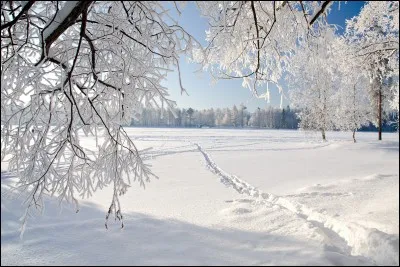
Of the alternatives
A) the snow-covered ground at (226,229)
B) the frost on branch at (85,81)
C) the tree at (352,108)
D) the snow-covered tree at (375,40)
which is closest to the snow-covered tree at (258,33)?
the frost on branch at (85,81)

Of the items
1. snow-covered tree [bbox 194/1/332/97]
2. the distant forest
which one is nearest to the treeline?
the distant forest

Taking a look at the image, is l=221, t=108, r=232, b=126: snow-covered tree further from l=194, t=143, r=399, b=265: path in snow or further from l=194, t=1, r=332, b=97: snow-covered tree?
l=194, t=1, r=332, b=97: snow-covered tree

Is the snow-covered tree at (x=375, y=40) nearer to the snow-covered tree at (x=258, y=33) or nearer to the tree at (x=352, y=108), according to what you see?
the snow-covered tree at (x=258, y=33)

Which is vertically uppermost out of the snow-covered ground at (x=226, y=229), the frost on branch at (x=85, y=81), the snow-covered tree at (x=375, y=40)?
the snow-covered tree at (x=375, y=40)

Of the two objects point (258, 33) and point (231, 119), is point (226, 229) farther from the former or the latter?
point (231, 119)

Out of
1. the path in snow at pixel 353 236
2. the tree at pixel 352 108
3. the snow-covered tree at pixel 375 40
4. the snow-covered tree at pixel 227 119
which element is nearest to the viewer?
the path in snow at pixel 353 236

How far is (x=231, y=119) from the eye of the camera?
100062 millimetres

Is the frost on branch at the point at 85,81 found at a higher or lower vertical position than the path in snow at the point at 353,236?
higher

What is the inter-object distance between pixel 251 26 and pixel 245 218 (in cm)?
289

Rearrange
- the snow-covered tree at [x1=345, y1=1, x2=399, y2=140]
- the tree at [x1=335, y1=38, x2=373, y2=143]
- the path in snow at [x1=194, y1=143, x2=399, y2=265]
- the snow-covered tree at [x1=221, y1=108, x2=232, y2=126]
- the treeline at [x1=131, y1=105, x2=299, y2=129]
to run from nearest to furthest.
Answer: the path in snow at [x1=194, y1=143, x2=399, y2=265] → the snow-covered tree at [x1=345, y1=1, x2=399, y2=140] → the tree at [x1=335, y1=38, x2=373, y2=143] → the treeline at [x1=131, y1=105, x2=299, y2=129] → the snow-covered tree at [x1=221, y1=108, x2=232, y2=126]

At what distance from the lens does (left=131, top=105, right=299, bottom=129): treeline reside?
81.7 m

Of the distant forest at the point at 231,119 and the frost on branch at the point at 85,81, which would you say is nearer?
the frost on branch at the point at 85,81

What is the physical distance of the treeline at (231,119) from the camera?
81688 millimetres

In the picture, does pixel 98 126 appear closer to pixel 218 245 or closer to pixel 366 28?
pixel 218 245
